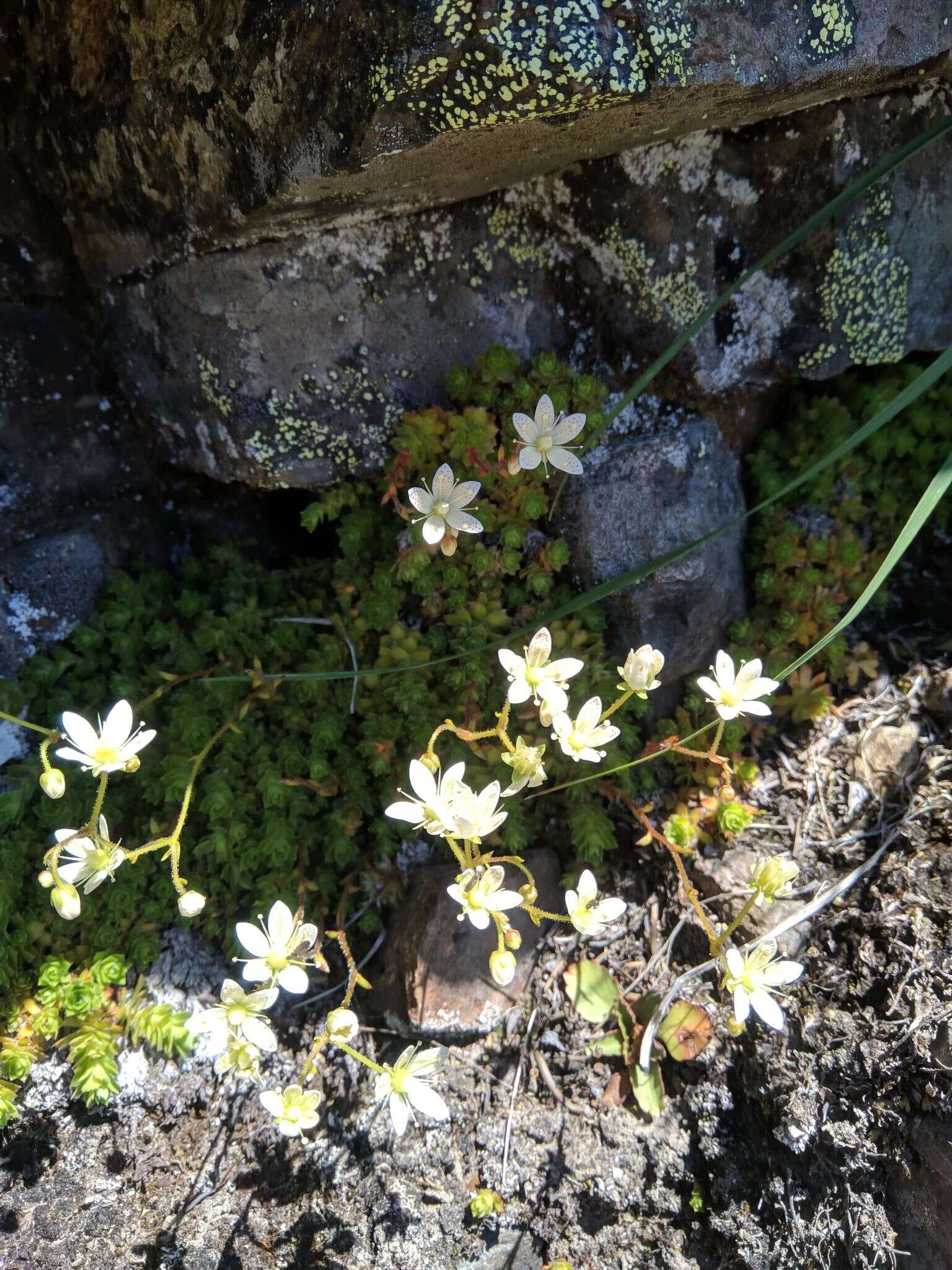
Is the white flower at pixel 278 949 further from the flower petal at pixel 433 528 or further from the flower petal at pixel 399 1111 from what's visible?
the flower petal at pixel 433 528

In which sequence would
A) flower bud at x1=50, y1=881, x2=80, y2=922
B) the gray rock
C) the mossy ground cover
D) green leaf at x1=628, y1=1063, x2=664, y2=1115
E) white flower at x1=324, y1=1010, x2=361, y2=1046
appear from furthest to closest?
1. the gray rock
2. the mossy ground cover
3. green leaf at x1=628, y1=1063, x2=664, y2=1115
4. white flower at x1=324, y1=1010, x2=361, y2=1046
5. flower bud at x1=50, y1=881, x2=80, y2=922

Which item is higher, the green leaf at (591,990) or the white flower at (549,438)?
the white flower at (549,438)

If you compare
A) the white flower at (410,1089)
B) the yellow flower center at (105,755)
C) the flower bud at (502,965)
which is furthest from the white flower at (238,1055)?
the yellow flower center at (105,755)

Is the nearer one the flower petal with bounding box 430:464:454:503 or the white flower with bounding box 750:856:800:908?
the white flower with bounding box 750:856:800:908

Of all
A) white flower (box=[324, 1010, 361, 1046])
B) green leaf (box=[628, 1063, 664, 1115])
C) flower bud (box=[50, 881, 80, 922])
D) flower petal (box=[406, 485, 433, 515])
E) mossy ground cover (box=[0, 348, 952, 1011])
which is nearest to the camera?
flower bud (box=[50, 881, 80, 922])

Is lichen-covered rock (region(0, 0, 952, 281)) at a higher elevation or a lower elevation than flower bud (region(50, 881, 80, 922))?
higher

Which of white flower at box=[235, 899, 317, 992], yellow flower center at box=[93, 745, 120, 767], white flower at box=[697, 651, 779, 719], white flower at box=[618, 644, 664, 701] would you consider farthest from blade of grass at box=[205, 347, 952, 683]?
white flower at box=[235, 899, 317, 992]

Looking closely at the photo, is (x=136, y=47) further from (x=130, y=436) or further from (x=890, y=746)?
A: (x=890, y=746)

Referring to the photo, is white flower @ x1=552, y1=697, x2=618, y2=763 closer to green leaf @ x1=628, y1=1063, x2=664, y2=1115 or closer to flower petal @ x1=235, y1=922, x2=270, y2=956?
flower petal @ x1=235, y1=922, x2=270, y2=956

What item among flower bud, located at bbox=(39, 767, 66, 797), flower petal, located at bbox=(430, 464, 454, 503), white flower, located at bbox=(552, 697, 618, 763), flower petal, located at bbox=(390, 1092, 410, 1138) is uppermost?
flower petal, located at bbox=(430, 464, 454, 503)
